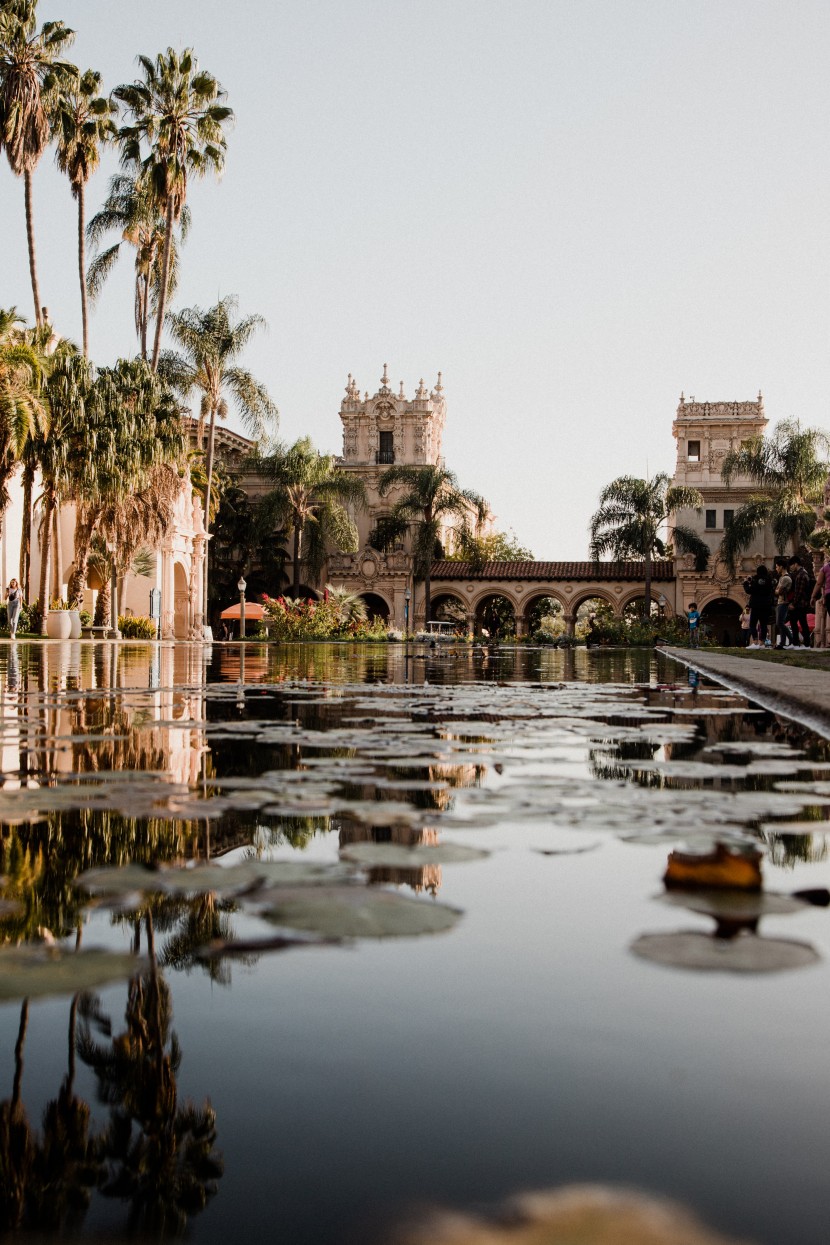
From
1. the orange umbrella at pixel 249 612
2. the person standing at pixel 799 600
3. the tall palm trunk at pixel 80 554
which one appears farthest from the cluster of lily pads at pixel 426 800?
the orange umbrella at pixel 249 612

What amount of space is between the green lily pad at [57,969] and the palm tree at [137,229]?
4075 cm

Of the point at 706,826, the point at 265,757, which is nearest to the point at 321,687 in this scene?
the point at 265,757

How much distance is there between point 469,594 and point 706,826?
63.5 metres

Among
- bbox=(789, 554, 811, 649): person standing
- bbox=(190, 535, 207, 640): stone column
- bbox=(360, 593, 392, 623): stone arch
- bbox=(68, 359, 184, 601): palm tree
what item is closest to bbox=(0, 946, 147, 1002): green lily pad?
bbox=(789, 554, 811, 649): person standing

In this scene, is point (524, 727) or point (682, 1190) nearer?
point (682, 1190)

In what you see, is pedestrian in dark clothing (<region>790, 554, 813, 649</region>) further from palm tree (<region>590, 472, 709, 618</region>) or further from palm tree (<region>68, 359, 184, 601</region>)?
palm tree (<region>590, 472, 709, 618</region>)

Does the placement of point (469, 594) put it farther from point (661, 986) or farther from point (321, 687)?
point (661, 986)

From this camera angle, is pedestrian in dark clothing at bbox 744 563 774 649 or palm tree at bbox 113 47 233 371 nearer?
pedestrian in dark clothing at bbox 744 563 774 649

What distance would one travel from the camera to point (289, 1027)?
1.48m

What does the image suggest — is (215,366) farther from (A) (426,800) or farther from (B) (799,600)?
(A) (426,800)

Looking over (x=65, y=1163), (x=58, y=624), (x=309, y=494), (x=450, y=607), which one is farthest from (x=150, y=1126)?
(x=450, y=607)

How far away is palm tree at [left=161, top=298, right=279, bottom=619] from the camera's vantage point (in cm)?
4681

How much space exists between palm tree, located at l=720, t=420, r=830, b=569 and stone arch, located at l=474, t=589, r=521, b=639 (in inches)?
632

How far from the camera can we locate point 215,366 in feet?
155
